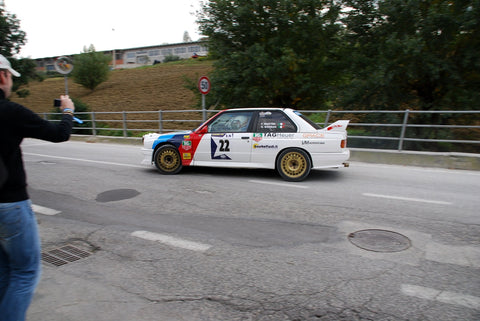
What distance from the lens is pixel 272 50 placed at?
13.6m

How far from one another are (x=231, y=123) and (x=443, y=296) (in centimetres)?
586

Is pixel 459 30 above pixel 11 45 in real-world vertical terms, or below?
below

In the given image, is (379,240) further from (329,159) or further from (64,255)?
Result: (64,255)

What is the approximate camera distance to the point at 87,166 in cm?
990

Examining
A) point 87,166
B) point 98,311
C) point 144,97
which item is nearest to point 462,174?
point 98,311

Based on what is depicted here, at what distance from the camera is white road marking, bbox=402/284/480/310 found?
2.91 m

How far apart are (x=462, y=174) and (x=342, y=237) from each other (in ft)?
18.9

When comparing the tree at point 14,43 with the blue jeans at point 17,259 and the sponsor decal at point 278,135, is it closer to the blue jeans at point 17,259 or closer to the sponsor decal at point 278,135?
the sponsor decal at point 278,135

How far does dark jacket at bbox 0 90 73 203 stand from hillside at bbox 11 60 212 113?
24578mm

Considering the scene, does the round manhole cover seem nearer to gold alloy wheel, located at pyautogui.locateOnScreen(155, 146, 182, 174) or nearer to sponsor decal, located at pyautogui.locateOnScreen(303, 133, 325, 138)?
sponsor decal, located at pyautogui.locateOnScreen(303, 133, 325, 138)

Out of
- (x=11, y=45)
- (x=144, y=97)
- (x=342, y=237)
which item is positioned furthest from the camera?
(x=144, y=97)

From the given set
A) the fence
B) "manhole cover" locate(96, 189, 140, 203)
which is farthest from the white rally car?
the fence

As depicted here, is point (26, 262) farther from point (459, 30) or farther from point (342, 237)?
point (459, 30)

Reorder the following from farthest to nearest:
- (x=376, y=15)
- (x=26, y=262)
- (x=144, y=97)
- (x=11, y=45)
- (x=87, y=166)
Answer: (x=144, y=97) → (x=11, y=45) → (x=376, y=15) → (x=87, y=166) → (x=26, y=262)
